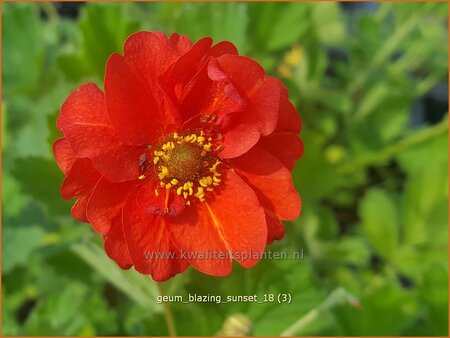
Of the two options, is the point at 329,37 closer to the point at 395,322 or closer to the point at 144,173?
the point at 395,322

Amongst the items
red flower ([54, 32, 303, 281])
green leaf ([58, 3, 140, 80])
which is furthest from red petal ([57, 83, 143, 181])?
green leaf ([58, 3, 140, 80])

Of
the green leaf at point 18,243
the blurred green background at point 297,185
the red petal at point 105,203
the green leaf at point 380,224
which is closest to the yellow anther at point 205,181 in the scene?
the red petal at point 105,203

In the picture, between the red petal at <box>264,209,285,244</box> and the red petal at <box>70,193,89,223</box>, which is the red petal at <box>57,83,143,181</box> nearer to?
the red petal at <box>70,193,89,223</box>

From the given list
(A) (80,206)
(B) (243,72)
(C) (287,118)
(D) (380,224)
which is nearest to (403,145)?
(D) (380,224)

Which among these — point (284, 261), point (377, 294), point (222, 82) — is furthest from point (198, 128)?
point (377, 294)

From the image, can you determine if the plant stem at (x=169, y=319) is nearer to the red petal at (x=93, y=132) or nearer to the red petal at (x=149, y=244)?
the red petal at (x=149, y=244)

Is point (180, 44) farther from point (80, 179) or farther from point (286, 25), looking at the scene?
point (286, 25)
